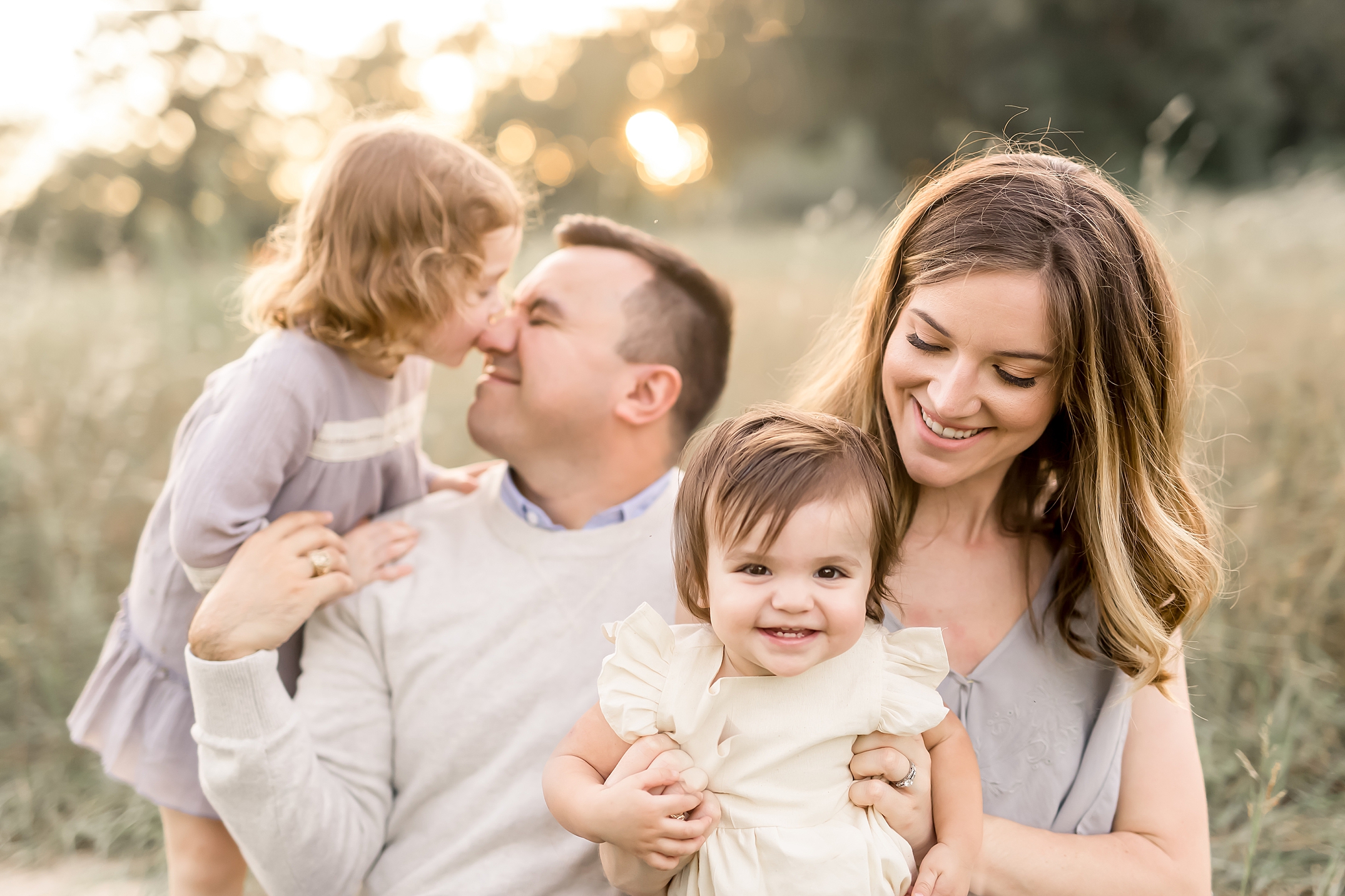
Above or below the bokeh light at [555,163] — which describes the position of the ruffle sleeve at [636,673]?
below

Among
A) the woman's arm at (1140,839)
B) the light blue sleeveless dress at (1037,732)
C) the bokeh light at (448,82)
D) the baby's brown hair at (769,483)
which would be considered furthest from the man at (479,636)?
the bokeh light at (448,82)

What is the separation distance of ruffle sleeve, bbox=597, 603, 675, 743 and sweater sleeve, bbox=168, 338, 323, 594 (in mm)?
875

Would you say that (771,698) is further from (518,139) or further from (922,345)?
(518,139)

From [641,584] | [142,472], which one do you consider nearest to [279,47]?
[142,472]

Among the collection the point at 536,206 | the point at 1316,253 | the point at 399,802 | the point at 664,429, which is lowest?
the point at 399,802

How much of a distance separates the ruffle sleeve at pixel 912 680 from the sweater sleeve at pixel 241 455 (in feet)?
4.16

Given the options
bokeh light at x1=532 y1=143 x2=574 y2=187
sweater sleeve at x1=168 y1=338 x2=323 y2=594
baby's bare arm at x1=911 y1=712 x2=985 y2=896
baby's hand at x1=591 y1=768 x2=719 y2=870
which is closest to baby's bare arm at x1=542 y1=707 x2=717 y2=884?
baby's hand at x1=591 y1=768 x2=719 y2=870

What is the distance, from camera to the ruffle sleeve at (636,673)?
58.3 inches

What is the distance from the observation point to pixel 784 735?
146 centimetres

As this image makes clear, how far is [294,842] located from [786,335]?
135 inches

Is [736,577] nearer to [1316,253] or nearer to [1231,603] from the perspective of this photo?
[1231,603]

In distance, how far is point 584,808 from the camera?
144cm

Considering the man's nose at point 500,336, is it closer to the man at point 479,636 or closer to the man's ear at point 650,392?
the man at point 479,636

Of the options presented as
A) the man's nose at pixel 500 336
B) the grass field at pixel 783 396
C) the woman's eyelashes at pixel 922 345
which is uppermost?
the woman's eyelashes at pixel 922 345
